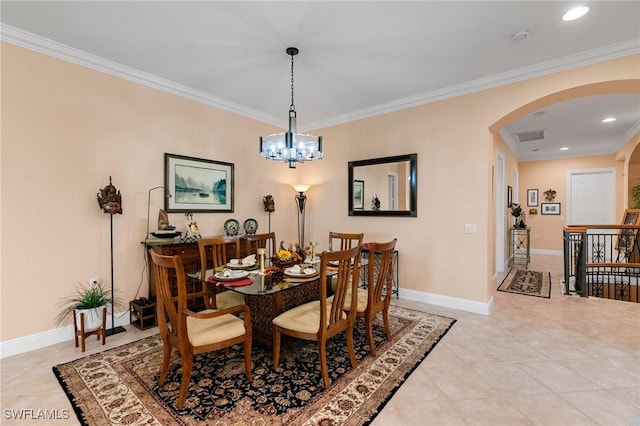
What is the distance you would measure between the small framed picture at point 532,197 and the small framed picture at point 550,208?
183mm

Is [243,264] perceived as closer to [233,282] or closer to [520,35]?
[233,282]

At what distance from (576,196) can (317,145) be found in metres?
8.23

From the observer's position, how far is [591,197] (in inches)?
296

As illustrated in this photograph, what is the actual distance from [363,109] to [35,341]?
4.84m

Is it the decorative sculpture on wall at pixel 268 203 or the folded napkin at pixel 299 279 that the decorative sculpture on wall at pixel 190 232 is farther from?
the folded napkin at pixel 299 279

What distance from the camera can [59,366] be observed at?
2.43 metres

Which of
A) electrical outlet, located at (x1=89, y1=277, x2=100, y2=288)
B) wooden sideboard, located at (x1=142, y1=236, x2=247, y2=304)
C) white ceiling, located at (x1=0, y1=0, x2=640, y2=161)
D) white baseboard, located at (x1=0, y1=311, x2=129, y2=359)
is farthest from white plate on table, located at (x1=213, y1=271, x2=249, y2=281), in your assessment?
white ceiling, located at (x1=0, y1=0, x2=640, y2=161)

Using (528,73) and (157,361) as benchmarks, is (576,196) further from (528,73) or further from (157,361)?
(157,361)

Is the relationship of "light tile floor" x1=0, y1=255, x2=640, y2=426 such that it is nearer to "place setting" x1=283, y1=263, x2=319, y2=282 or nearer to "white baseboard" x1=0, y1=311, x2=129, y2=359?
"white baseboard" x1=0, y1=311, x2=129, y2=359

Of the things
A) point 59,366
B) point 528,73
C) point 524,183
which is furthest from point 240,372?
point 524,183

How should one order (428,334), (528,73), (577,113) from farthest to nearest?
(577,113) < (528,73) < (428,334)

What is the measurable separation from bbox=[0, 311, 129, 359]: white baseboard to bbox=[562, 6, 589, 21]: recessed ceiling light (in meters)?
5.39

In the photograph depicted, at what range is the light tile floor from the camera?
6.10 ft

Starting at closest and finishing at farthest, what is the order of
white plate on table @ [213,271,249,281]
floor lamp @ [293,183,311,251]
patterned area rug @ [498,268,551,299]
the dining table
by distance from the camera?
the dining table → white plate on table @ [213,271,249,281] → patterned area rug @ [498,268,551,299] → floor lamp @ [293,183,311,251]
